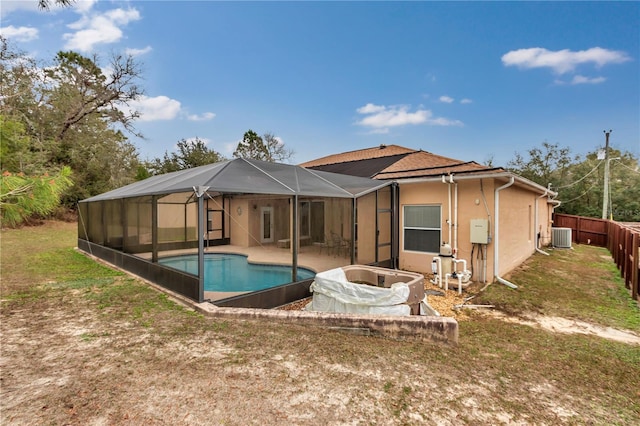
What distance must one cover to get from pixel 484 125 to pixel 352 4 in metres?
11.6

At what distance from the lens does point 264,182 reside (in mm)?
5816

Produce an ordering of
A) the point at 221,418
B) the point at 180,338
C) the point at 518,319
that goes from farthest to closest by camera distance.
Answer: the point at 518,319, the point at 180,338, the point at 221,418

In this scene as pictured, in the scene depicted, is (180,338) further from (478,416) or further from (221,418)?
(478,416)

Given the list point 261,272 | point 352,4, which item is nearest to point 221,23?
point 352,4

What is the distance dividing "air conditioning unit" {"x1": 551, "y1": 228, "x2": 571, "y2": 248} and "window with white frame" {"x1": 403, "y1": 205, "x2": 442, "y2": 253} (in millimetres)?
9117

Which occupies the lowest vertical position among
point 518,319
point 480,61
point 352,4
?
point 518,319

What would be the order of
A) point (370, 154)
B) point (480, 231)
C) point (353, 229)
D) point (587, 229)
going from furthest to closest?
1. point (587, 229)
2. point (370, 154)
3. point (353, 229)
4. point (480, 231)

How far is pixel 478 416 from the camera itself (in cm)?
238

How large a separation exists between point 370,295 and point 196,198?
3.26m

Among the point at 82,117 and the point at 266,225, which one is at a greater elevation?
the point at 82,117

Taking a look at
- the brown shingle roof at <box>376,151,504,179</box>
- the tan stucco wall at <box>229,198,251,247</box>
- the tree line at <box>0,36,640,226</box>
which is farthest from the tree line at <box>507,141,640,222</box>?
the tan stucco wall at <box>229,198,251,247</box>

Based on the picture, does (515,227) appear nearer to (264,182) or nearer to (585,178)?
(264,182)

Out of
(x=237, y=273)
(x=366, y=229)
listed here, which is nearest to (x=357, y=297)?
(x=366, y=229)

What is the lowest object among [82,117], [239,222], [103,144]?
[239,222]
